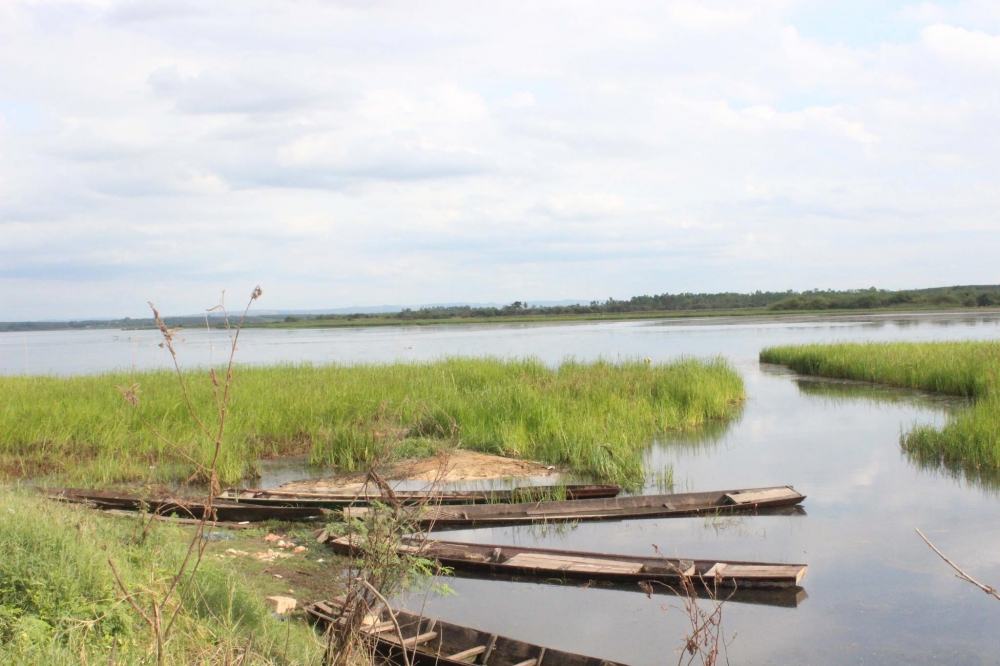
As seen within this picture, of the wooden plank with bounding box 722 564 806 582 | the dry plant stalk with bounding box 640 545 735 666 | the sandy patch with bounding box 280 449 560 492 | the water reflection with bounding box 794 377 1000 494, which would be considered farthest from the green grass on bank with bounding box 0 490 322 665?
the water reflection with bounding box 794 377 1000 494

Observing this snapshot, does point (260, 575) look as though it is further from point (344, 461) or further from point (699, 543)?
point (344, 461)

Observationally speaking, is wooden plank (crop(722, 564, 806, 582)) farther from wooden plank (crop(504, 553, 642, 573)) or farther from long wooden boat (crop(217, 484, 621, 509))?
long wooden boat (crop(217, 484, 621, 509))

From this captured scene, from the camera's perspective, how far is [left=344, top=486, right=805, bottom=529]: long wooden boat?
9.62 metres

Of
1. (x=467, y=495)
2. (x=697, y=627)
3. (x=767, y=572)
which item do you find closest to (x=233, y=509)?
(x=467, y=495)

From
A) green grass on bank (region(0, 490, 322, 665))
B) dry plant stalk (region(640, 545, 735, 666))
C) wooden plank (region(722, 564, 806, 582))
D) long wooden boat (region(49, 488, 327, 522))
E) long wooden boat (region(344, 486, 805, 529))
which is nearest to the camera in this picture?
dry plant stalk (region(640, 545, 735, 666))

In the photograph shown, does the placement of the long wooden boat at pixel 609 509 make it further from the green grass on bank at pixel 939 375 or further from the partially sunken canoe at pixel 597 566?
the green grass on bank at pixel 939 375

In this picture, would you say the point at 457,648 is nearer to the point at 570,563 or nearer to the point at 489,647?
the point at 489,647

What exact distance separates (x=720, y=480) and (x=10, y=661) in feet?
31.9

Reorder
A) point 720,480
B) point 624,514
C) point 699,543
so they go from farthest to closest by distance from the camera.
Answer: point 720,480, point 624,514, point 699,543

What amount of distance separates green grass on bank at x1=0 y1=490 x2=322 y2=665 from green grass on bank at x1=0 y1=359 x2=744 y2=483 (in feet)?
12.6

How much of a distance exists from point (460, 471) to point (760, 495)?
4133 mm

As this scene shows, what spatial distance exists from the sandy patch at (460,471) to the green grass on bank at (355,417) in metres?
0.36

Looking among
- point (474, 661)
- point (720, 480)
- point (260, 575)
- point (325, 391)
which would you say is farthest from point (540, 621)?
point (325, 391)

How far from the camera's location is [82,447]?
495 inches
